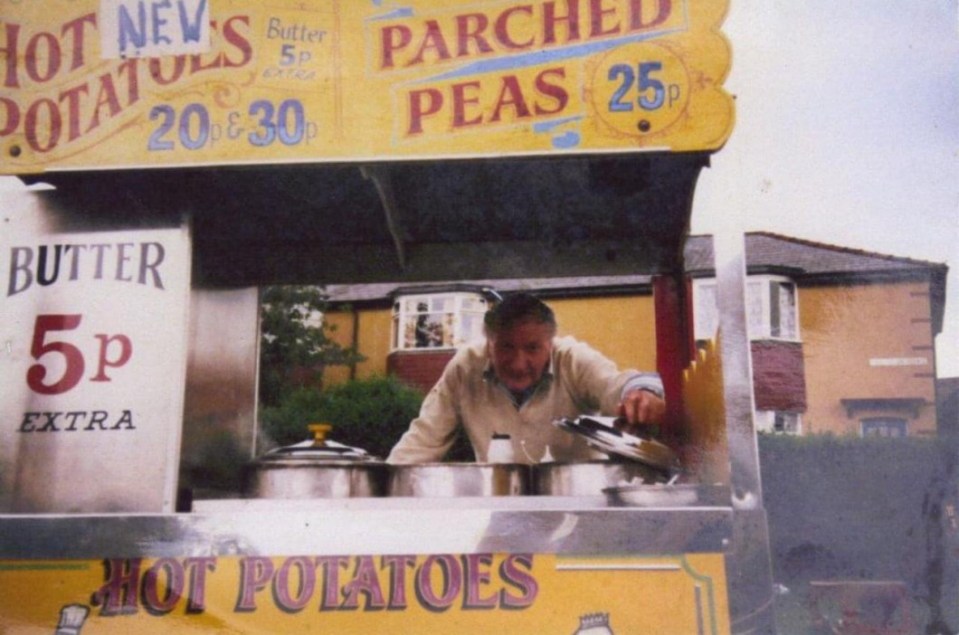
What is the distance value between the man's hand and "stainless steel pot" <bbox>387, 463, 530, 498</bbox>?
49cm

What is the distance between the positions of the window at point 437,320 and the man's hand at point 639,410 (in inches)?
22.5

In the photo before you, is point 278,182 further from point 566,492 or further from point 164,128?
point 566,492

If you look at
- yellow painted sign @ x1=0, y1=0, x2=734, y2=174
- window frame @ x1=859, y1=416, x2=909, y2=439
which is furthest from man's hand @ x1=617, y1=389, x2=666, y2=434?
yellow painted sign @ x1=0, y1=0, x2=734, y2=174

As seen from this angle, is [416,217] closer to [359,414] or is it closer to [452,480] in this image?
[359,414]

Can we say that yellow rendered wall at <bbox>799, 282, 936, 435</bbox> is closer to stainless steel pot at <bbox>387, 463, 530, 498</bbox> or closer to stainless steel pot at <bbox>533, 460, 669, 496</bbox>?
stainless steel pot at <bbox>533, 460, 669, 496</bbox>

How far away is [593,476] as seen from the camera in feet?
8.71

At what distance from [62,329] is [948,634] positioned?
107 inches

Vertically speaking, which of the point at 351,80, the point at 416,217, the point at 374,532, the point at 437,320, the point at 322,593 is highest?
the point at 351,80

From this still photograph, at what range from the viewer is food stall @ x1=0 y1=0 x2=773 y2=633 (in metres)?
2.29

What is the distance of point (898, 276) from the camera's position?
2.55 m

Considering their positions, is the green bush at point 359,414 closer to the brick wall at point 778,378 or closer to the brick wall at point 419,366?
the brick wall at point 419,366

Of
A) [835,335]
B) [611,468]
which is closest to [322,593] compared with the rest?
[611,468]

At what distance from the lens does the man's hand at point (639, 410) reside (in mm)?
2979

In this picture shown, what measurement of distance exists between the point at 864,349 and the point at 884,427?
232mm
